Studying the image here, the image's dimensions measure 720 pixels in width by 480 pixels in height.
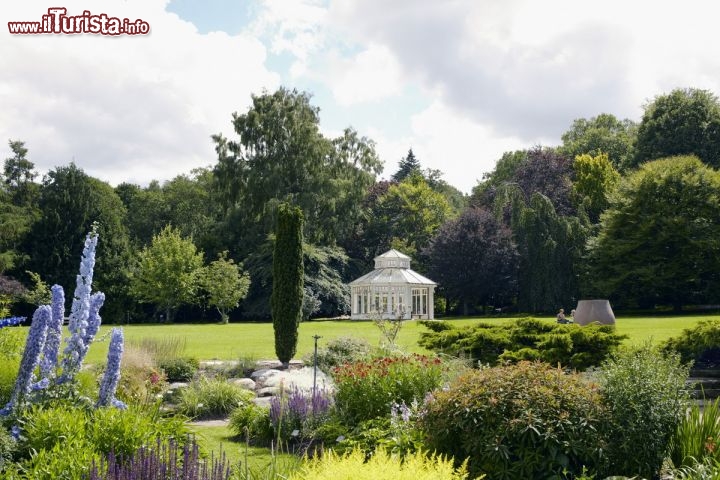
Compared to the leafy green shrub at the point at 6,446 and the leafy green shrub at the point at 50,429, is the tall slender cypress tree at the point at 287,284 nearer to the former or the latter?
the leafy green shrub at the point at 50,429

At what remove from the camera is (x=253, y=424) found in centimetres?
780

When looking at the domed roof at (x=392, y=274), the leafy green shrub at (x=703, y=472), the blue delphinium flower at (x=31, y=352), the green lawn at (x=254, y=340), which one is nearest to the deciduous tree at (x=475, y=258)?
the domed roof at (x=392, y=274)

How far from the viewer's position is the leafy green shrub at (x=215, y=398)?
9.39 meters

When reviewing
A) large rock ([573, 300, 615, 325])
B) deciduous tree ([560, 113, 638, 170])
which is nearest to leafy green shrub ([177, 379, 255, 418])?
large rock ([573, 300, 615, 325])

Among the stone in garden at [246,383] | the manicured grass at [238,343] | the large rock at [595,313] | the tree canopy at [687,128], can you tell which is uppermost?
the tree canopy at [687,128]

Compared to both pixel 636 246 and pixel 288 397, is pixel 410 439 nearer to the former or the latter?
pixel 288 397

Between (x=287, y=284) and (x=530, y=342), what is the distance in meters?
5.33

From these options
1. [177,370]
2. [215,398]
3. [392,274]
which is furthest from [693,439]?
[392,274]

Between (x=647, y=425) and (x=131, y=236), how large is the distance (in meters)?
42.8

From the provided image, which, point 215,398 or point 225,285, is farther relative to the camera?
point 225,285

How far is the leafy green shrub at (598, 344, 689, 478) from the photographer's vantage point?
16.9 ft

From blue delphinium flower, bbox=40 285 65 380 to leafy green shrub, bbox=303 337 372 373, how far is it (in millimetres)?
6190

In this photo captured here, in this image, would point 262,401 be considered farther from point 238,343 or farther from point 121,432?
point 238,343

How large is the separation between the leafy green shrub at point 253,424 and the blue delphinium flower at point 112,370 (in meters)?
2.15
